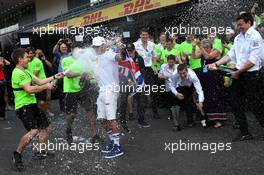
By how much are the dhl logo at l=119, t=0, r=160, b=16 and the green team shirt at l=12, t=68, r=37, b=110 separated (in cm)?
726

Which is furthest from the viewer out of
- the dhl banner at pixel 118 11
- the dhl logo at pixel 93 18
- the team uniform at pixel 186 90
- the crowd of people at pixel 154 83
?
the dhl logo at pixel 93 18

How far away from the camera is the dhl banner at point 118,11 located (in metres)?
12.9

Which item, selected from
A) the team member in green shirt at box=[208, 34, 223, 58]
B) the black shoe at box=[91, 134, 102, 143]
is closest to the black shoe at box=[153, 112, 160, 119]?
the team member in green shirt at box=[208, 34, 223, 58]

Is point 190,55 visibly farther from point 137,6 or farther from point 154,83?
point 137,6

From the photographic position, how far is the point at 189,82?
8273mm

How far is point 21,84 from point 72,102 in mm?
1447

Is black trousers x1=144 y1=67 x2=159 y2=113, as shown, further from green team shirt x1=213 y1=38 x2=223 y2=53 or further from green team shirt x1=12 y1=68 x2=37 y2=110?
green team shirt x1=12 y1=68 x2=37 y2=110

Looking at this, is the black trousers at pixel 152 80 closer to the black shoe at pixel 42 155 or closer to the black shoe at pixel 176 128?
the black shoe at pixel 176 128

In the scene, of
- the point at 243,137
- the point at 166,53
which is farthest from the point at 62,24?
the point at 243,137

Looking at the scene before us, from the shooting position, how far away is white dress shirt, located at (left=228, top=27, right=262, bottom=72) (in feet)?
21.8

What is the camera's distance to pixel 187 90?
8.37 m

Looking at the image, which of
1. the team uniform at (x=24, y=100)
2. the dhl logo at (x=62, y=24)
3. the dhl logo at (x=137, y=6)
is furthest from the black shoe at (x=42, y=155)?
the dhl logo at (x=62, y=24)

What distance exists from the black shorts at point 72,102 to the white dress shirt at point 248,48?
2.84 m

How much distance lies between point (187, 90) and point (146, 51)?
1654mm
